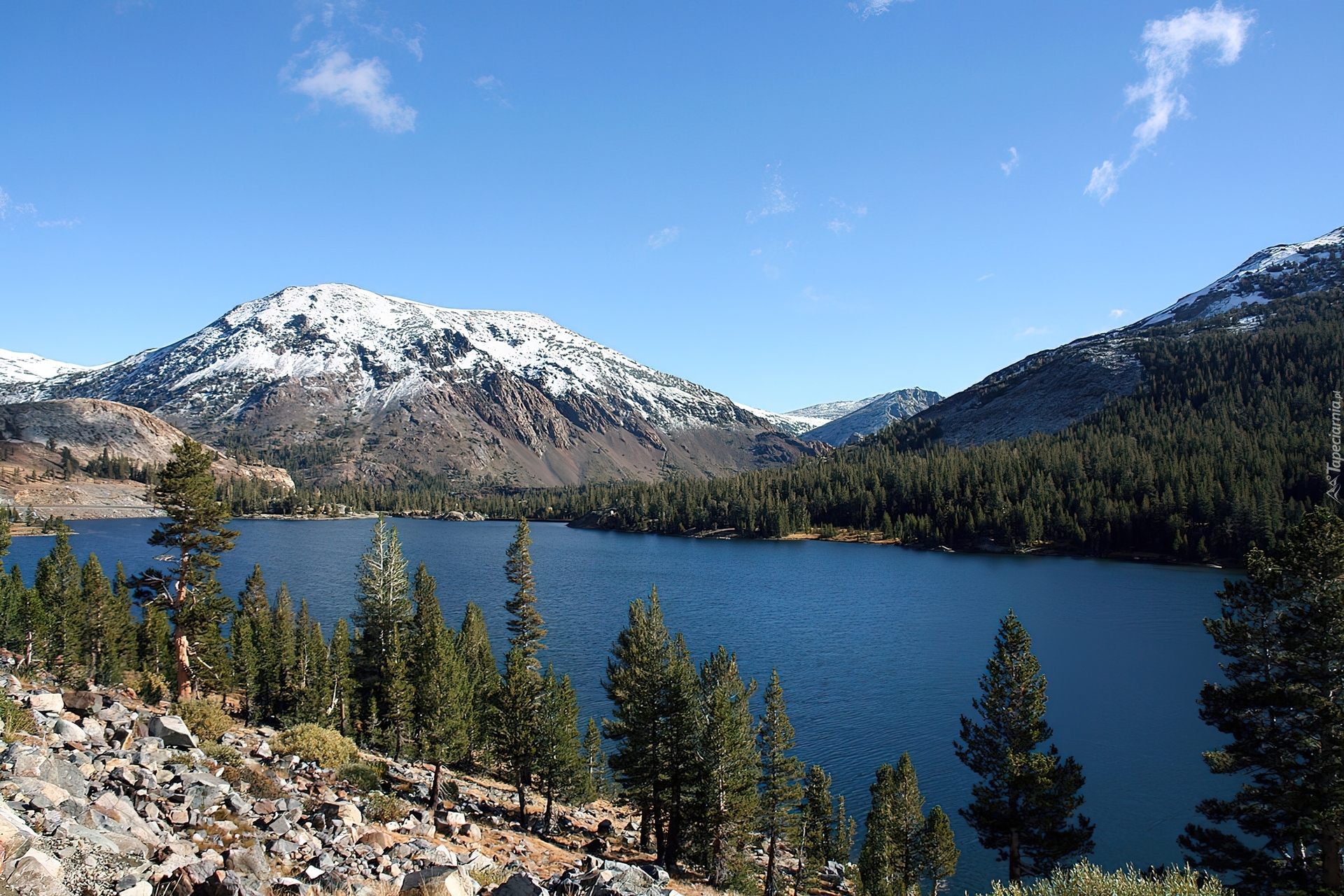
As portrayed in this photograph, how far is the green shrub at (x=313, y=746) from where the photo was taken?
1217 inches

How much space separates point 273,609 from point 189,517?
40.9m

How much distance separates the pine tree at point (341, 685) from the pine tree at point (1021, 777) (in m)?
46.3

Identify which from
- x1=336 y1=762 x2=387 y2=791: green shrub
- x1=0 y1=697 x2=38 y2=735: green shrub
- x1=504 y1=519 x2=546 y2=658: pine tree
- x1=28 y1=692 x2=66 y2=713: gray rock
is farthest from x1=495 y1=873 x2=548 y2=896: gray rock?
x1=504 y1=519 x2=546 y2=658: pine tree

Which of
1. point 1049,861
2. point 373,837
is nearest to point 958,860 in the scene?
point 1049,861

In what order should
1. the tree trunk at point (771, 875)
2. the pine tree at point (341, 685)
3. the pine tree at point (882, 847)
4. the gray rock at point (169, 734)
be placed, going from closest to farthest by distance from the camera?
the gray rock at point (169, 734)
the pine tree at point (882, 847)
the tree trunk at point (771, 875)
the pine tree at point (341, 685)

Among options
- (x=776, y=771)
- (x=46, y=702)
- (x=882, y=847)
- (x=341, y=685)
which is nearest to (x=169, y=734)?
(x=46, y=702)

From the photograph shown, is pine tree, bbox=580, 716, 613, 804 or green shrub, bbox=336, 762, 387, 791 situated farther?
pine tree, bbox=580, 716, 613, 804

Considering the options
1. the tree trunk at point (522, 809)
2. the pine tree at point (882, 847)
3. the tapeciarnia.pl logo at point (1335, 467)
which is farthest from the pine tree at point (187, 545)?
the tapeciarnia.pl logo at point (1335, 467)

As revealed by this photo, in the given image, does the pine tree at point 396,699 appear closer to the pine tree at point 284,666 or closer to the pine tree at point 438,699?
the pine tree at point 438,699

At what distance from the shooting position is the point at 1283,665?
2562 cm

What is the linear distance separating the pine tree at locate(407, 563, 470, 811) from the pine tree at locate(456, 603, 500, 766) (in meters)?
1.34

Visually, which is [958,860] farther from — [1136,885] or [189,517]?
[189,517]

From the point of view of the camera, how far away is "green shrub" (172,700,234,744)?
97.9ft

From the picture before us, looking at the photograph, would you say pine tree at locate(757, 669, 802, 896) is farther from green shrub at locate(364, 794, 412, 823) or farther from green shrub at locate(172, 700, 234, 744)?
green shrub at locate(172, 700, 234, 744)
